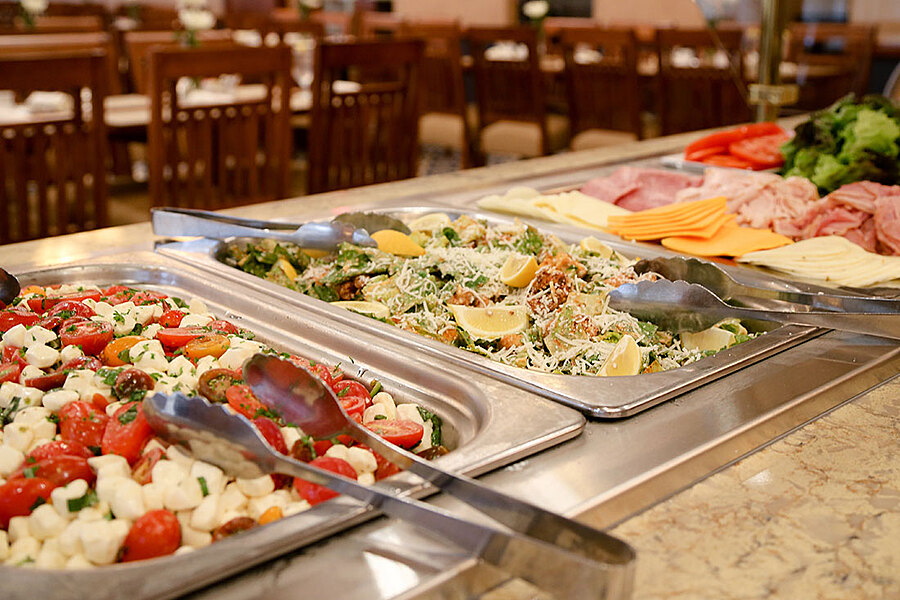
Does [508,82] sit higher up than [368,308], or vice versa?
[508,82]

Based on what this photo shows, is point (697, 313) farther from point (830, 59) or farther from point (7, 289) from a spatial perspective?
point (830, 59)

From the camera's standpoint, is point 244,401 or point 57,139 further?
point 57,139

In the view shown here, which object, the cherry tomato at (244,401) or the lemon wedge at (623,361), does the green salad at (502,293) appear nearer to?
the lemon wedge at (623,361)

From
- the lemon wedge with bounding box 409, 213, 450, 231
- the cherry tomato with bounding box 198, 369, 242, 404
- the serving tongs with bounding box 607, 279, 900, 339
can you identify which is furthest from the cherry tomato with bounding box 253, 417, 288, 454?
the lemon wedge with bounding box 409, 213, 450, 231

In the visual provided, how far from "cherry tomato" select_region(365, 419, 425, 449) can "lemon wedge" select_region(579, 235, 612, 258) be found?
0.64 metres

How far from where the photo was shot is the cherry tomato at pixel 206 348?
0.99 m

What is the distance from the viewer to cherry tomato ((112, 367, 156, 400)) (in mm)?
857

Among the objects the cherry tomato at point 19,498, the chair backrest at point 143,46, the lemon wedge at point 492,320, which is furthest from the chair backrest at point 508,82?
the cherry tomato at point 19,498

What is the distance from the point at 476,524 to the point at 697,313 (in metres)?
0.64

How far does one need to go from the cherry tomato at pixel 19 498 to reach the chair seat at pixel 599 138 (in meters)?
4.08

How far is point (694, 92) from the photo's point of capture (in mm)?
4434

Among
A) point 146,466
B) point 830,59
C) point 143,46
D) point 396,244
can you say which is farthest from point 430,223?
point 830,59

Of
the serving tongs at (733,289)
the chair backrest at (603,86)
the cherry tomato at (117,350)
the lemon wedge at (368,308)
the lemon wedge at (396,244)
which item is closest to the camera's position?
the cherry tomato at (117,350)

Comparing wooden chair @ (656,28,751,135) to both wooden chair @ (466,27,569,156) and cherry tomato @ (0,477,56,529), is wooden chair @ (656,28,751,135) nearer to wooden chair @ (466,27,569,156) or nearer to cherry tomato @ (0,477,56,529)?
wooden chair @ (466,27,569,156)
